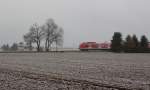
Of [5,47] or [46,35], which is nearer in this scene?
[46,35]

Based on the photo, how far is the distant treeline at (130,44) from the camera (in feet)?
249

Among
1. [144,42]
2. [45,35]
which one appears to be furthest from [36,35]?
[144,42]

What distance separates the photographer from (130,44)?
7725 cm

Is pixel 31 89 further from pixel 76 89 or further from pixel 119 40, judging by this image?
pixel 119 40

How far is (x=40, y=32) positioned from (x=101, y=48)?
30.3 m

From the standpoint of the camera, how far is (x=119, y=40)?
81.1 meters

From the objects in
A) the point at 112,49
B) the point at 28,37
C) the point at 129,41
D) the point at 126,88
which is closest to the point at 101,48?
the point at 112,49

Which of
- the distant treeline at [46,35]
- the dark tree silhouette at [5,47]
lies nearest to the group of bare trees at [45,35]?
the distant treeline at [46,35]

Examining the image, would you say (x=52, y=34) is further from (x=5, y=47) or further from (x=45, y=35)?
(x=5, y=47)

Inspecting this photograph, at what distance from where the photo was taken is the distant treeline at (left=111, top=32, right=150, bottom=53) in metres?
75.8

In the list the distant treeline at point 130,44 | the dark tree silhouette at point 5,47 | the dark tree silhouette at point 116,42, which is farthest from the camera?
the dark tree silhouette at point 5,47

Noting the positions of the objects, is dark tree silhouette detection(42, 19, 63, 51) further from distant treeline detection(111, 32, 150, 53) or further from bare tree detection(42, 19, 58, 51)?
distant treeline detection(111, 32, 150, 53)

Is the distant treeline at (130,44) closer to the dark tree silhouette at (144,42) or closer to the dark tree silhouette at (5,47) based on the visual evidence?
the dark tree silhouette at (144,42)

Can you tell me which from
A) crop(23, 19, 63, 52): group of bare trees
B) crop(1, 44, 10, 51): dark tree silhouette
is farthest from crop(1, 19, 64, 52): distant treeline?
crop(1, 44, 10, 51): dark tree silhouette
